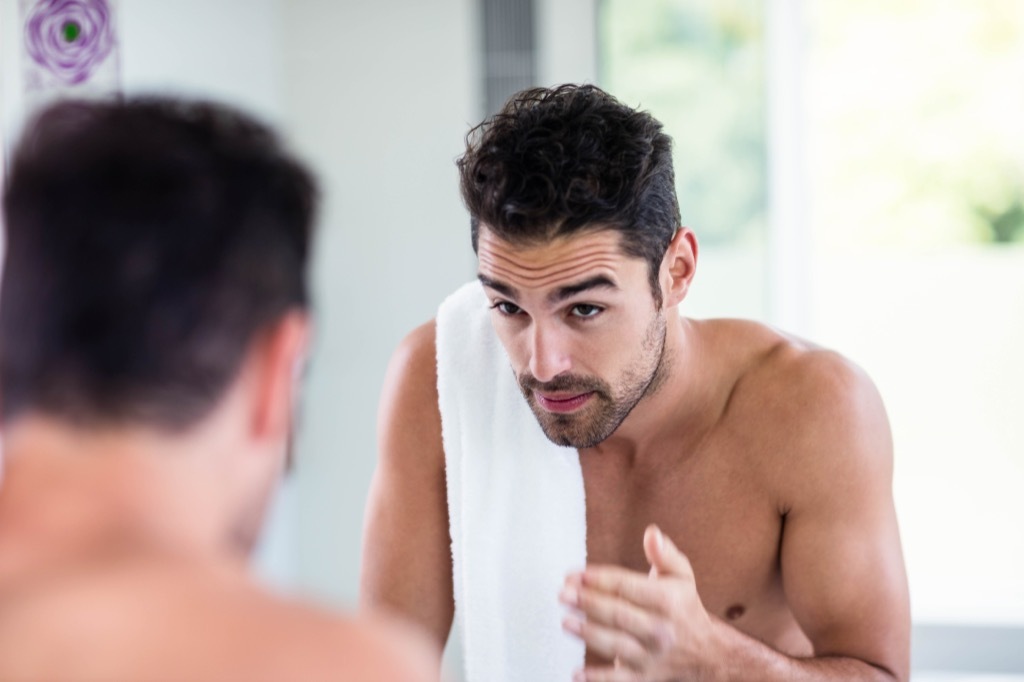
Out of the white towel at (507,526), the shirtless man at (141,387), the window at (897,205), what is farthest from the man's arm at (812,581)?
the window at (897,205)

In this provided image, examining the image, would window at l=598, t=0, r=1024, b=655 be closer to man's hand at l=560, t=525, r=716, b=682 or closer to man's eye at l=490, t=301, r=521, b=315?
man's eye at l=490, t=301, r=521, b=315

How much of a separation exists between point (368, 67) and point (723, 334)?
4.32ft

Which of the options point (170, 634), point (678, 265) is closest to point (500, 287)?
point (678, 265)

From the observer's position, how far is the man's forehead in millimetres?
1287

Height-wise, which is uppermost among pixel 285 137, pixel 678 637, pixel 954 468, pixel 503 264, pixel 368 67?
pixel 368 67

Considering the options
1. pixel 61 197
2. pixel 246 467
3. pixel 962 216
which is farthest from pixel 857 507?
pixel 962 216

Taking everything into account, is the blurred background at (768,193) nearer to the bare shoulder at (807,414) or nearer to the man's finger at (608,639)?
the bare shoulder at (807,414)

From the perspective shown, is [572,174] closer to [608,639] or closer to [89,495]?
[608,639]

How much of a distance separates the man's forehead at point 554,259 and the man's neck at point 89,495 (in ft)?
2.36

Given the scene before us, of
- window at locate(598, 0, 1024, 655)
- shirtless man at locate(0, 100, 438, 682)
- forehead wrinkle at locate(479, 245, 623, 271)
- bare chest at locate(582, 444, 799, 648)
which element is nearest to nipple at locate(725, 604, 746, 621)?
bare chest at locate(582, 444, 799, 648)

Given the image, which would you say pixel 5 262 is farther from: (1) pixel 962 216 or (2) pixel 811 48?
(1) pixel 962 216

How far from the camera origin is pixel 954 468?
273 cm

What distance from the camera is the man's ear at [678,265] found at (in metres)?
1.42

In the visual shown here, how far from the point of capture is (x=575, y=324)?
1333 millimetres
